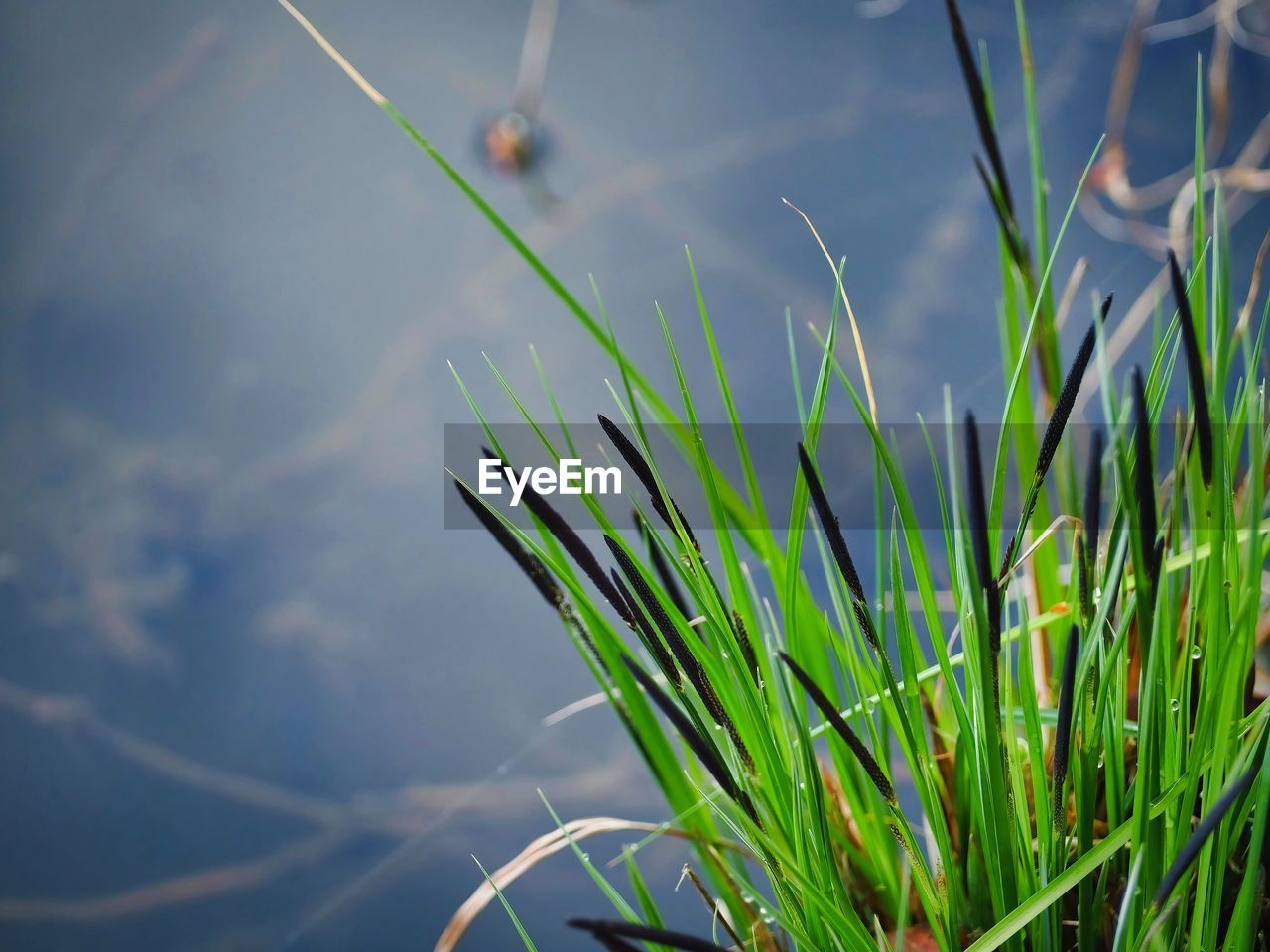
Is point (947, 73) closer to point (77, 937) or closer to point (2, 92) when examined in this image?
point (2, 92)

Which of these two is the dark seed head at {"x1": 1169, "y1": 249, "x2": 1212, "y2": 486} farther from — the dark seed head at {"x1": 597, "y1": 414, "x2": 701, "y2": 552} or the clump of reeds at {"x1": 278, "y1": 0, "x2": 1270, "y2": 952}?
the dark seed head at {"x1": 597, "y1": 414, "x2": 701, "y2": 552}

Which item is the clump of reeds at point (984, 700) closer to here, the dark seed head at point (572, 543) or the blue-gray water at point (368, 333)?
the dark seed head at point (572, 543)

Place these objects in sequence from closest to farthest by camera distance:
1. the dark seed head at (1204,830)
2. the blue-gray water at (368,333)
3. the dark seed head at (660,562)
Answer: the dark seed head at (1204,830), the dark seed head at (660,562), the blue-gray water at (368,333)

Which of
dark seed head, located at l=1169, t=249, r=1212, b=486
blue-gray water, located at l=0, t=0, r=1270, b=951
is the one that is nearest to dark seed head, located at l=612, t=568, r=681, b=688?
dark seed head, located at l=1169, t=249, r=1212, b=486

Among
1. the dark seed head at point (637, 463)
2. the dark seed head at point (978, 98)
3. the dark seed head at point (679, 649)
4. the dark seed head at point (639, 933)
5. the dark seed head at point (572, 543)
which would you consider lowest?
the dark seed head at point (639, 933)

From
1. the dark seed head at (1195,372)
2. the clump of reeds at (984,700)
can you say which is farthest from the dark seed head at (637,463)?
the dark seed head at (1195,372)
